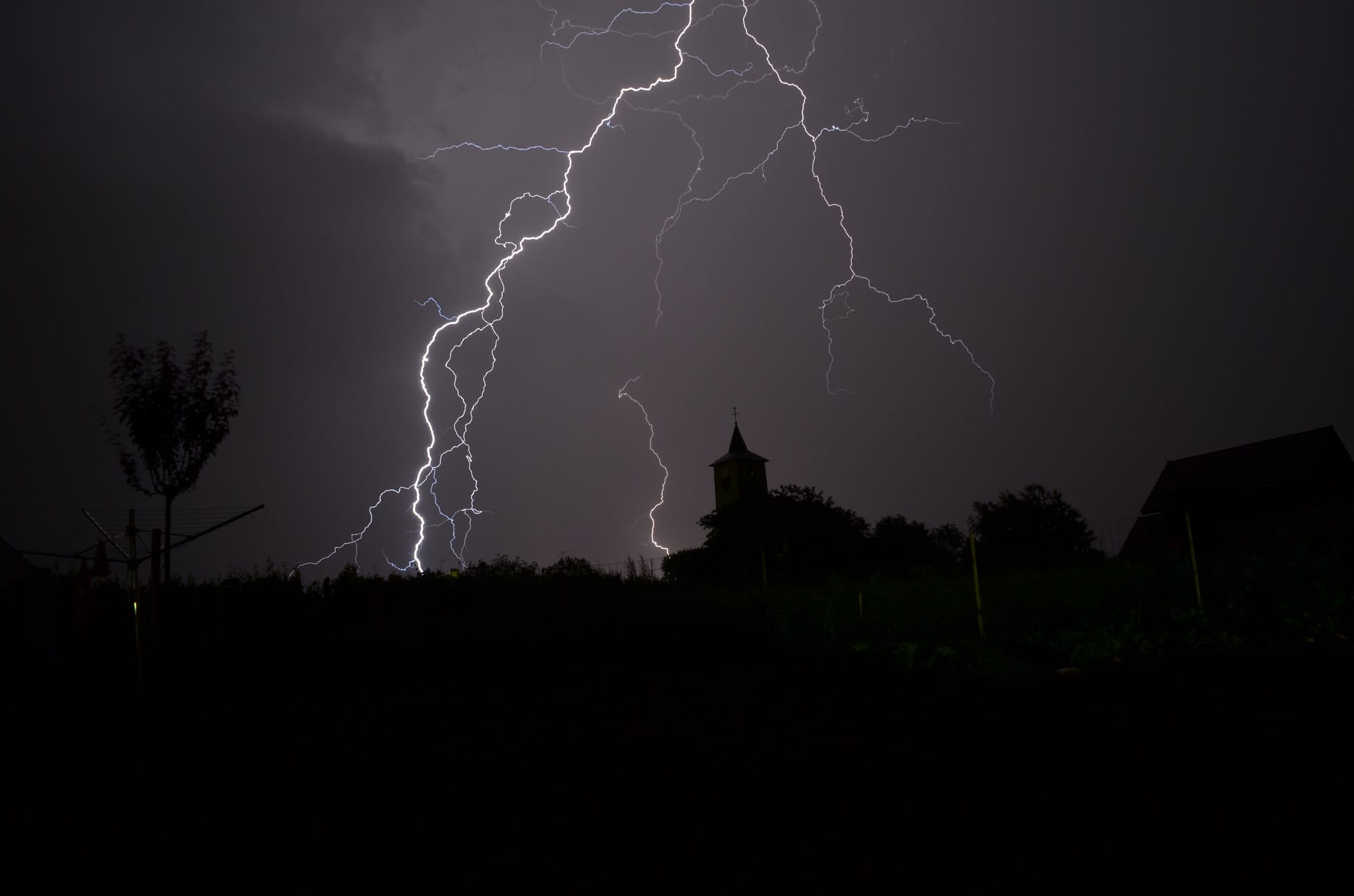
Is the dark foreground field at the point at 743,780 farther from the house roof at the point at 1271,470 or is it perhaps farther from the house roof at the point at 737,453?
the house roof at the point at 737,453

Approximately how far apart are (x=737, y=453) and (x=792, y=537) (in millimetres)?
26869

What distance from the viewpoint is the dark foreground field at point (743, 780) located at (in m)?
2.54

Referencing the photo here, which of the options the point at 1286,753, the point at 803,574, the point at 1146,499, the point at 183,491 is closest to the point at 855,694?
the point at 1286,753

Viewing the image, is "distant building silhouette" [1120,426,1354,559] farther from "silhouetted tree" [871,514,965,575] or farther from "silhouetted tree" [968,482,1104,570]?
"silhouetted tree" [968,482,1104,570]

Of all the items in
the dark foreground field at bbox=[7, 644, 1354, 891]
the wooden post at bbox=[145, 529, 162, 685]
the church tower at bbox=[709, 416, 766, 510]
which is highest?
the church tower at bbox=[709, 416, 766, 510]

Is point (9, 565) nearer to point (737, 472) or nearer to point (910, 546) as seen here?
point (910, 546)

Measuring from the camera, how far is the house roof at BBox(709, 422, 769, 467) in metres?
49.3

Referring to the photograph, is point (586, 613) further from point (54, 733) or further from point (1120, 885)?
point (1120, 885)

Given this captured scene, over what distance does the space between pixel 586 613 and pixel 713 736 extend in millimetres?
4866

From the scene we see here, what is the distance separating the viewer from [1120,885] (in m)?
2.14

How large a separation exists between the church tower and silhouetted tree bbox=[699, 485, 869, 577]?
907 inches

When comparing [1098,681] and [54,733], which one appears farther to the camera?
[54,733]

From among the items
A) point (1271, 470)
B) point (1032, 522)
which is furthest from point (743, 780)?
point (1032, 522)

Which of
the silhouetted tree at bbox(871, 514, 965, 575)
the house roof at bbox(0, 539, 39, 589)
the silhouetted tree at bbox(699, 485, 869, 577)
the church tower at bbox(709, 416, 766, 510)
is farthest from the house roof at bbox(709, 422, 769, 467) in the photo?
the house roof at bbox(0, 539, 39, 589)
